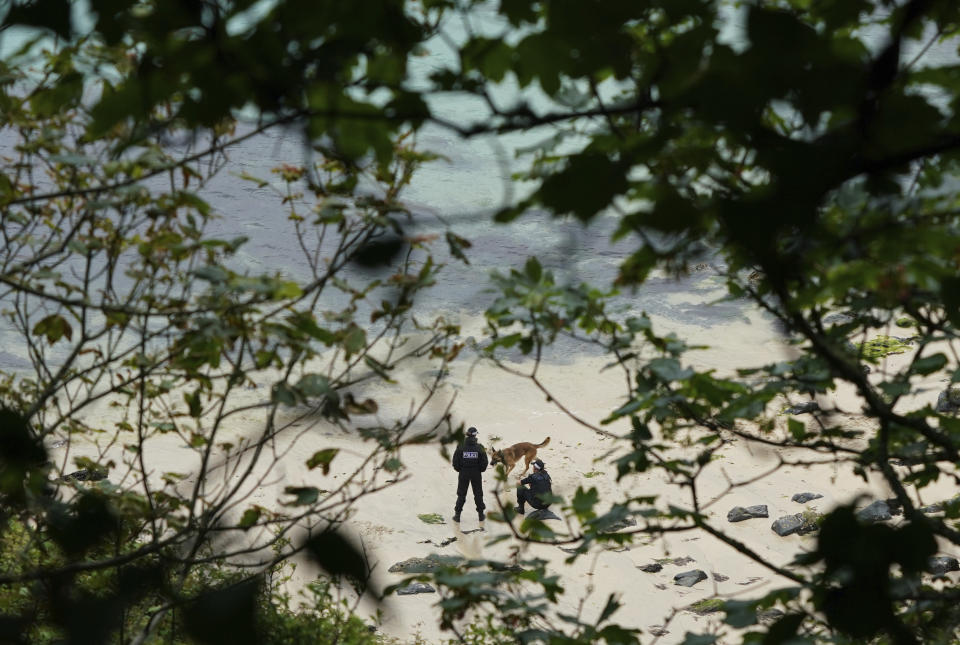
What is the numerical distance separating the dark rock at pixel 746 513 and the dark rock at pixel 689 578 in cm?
157

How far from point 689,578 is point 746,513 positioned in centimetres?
190

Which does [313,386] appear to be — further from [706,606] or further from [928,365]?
[706,606]

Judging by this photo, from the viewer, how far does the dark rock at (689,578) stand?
9367 mm

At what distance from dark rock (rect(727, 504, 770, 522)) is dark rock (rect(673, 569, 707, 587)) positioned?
1566mm

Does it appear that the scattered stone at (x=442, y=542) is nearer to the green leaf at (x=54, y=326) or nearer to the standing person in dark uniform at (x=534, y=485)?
the standing person in dark uniform at (x=534, y=485)

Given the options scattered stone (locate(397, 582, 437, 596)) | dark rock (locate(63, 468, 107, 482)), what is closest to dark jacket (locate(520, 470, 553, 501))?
scattered stone (locate(397, 582, 437, 596))

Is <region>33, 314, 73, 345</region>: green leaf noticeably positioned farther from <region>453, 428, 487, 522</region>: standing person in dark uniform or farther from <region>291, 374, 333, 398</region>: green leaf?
<region>453, 428, 487, 522</region>: standing person in dark uniform

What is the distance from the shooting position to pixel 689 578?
9391mm

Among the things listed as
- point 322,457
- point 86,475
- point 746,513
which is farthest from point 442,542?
point 322,457

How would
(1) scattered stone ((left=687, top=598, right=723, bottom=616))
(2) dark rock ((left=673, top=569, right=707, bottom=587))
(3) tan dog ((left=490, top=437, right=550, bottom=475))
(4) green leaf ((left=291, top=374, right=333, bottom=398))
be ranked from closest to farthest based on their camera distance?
(4) green leaf ((left=291, top=374, right=333, bottom=398)), (1) scattered stone ((left=687, top=598, right=723, bottom=616)), (2) dark rock ((left=673, top=569, right=707, bottom=587)), (3) tan dog ((left=490, top=437, right=550, bottom=475))

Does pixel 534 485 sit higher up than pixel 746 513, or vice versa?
pixel 746 513

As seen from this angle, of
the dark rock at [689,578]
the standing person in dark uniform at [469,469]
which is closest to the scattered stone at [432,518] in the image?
the standing person in dark uniform at [469,469]

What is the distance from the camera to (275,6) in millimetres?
974

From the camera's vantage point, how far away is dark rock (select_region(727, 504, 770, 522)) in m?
10.9
